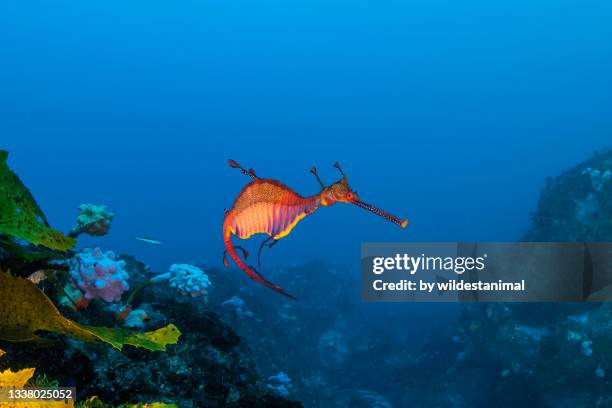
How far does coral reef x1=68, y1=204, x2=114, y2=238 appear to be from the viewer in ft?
15.3

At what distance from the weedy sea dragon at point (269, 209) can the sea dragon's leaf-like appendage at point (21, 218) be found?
3.50 ft

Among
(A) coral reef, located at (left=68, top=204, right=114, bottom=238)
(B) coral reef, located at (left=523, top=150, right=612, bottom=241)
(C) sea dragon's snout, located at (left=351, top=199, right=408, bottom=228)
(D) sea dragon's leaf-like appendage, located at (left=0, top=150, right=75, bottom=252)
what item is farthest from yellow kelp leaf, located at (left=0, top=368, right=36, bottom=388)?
(B) coral reef, located at (left=523, top=150, right=612, bottom=241)

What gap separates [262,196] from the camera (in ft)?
6.01

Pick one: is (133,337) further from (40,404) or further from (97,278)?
(97,278)

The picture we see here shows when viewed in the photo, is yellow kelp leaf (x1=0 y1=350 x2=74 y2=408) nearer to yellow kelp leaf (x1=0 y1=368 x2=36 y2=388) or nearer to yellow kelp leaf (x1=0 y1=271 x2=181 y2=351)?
yellow kelp leaf (x1=0 y1=368 x2=36 y2=388)

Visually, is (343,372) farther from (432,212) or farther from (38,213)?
(432,212)

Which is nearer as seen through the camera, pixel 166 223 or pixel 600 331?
pixel 600 331

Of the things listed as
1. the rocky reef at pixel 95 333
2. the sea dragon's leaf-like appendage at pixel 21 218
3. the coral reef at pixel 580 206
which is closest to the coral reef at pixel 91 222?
the rocky reef at pixel 95 333

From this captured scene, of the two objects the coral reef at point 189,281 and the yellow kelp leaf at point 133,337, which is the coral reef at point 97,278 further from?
the coral reef at point 189,281

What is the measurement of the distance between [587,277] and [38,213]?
14331 millimetres

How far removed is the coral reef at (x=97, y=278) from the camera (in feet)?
12.9

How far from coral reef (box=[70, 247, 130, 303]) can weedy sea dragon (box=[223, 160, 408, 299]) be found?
262cm

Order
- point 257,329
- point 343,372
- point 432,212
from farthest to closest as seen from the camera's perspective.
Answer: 1. point 432,212
2. point 343,372
3. point 257,329

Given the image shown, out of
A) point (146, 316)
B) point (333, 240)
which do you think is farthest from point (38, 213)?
point (333, 240)
